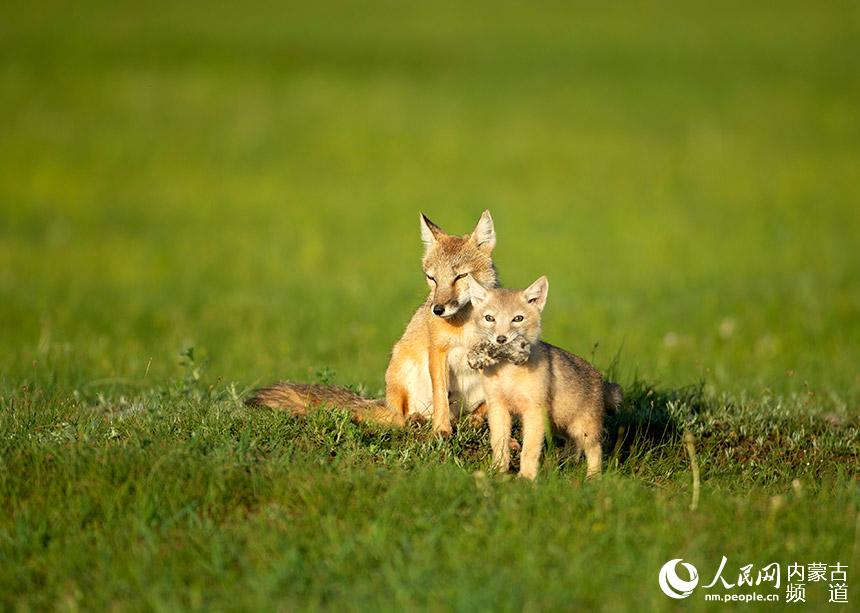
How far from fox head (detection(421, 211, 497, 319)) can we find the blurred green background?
2.13m

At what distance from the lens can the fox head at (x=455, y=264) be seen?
25.1 ft

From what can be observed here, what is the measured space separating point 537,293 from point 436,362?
1199 mm

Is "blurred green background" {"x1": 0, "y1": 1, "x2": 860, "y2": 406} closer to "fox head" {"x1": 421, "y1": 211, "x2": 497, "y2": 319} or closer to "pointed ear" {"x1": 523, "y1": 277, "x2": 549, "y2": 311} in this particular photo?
"fox head" {"x1": 421, "y1": 211, "x2": 497, "y2": 319}

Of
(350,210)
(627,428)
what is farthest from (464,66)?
(627,428)

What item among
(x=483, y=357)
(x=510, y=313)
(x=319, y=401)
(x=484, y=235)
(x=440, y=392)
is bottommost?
(x=319, y=401)

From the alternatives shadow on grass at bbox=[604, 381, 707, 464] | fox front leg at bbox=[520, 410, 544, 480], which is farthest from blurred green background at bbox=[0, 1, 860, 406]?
fox front leg at bbox=[520, 410, 544, 480]

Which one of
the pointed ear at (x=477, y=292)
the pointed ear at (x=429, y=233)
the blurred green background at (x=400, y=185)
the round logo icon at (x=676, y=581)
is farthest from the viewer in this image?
the blurred green background at (x=400, y=185)

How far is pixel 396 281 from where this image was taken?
17125mm

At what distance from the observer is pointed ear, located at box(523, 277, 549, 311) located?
671cm

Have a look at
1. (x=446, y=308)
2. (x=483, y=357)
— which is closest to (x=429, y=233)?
(x=446, y=308)

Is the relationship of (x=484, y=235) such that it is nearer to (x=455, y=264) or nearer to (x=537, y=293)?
(x=455, y=264)

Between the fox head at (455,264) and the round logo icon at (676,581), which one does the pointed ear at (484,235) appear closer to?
the fox head at (455,264)

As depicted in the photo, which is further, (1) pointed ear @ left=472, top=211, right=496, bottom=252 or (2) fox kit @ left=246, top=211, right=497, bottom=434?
(1) pointed ear @ left=472, top=211, right=496, bottom=252

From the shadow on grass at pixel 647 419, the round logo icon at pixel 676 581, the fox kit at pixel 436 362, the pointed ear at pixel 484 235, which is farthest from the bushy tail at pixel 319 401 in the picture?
the round logo icon at pixel 676 581
